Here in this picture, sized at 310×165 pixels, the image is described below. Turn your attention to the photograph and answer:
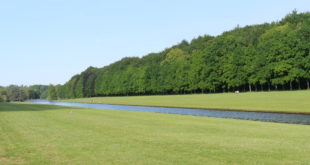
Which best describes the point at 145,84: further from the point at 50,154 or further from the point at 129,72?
the point at 50,154

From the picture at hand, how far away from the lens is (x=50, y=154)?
1291 centimetres

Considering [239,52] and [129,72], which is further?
[129,72]

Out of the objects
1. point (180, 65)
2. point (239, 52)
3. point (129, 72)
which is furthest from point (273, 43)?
point (129, 72)

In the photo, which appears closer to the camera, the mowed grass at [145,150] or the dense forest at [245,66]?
the mowed grass at [145,150]

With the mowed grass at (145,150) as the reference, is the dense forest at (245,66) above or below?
above

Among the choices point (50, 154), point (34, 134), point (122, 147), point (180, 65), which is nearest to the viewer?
point (50, 154)

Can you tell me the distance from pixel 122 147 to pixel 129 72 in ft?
498

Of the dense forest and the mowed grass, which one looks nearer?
the mowed grass

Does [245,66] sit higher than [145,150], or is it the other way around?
[245,66]

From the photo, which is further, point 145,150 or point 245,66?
point 245,66

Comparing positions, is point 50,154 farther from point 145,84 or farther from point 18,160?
point 145,84

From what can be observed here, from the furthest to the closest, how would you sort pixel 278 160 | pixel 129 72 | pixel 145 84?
1. pixel 129 72
2. pixel 145 84
3. pixel 278 160

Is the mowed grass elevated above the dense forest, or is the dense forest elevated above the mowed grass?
the dense forest

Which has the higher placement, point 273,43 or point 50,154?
point 273,43
